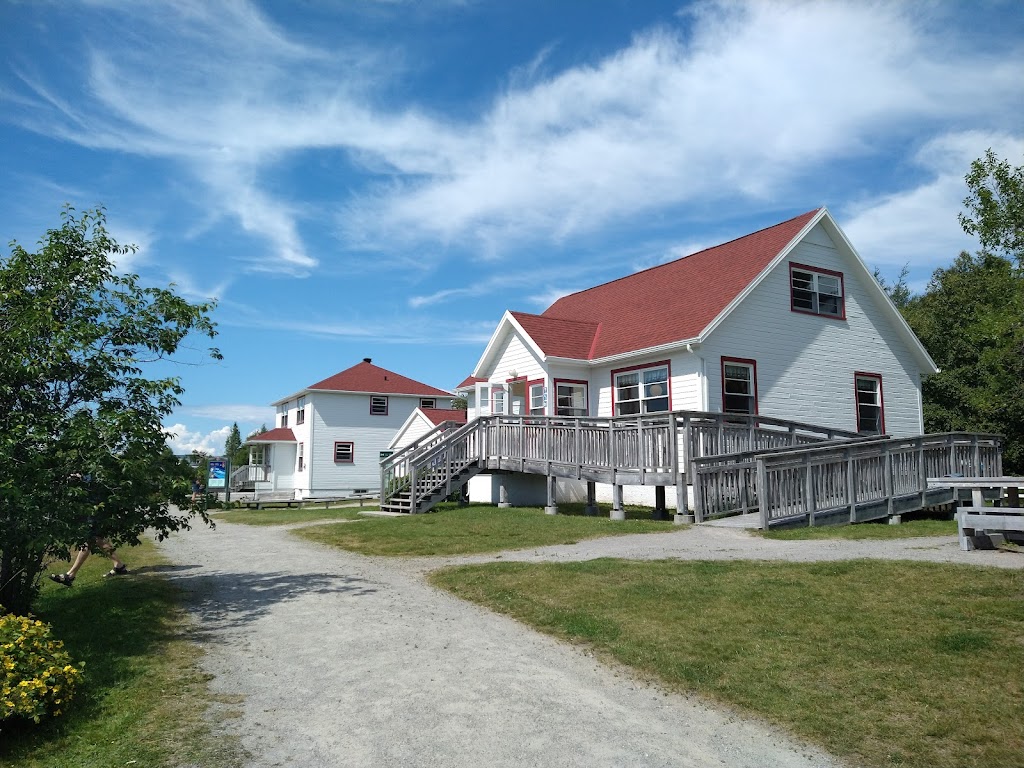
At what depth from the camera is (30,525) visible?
7.67 metres

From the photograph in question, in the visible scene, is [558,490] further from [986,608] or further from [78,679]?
[78,679]

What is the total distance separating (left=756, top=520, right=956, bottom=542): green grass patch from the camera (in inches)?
539

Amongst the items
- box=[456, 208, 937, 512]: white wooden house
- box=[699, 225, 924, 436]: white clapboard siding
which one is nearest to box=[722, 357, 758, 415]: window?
box=[456, 208, 937, 512]: white wooden house

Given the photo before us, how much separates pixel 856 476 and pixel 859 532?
2205 mm

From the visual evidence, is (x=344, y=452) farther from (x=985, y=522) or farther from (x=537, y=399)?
(x=985, y=522)

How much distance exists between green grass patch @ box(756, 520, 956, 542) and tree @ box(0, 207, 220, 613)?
32.7ft

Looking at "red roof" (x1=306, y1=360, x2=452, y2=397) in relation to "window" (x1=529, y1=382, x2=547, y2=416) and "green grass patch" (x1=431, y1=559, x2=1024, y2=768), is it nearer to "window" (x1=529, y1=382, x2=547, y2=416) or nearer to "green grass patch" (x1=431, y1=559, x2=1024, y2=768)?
"window" (x1=529, y1=382, x2=547, y2=416)

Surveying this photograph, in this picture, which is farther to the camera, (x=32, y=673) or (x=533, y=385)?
(x=533, y=385)

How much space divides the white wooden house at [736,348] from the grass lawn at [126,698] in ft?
49.2

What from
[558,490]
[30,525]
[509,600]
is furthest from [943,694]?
[558,490]

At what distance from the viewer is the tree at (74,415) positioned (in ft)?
25.6

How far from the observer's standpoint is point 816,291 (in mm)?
23672

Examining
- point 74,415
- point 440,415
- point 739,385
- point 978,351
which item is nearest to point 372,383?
point 440,415

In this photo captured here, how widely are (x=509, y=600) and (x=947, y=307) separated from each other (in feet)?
131
